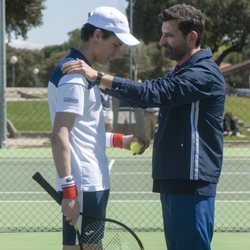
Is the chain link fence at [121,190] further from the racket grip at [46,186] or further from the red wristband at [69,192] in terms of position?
the red wristband at [69,192]

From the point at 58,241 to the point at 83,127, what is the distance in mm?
3085

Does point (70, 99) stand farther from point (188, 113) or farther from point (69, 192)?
point (188, 113)

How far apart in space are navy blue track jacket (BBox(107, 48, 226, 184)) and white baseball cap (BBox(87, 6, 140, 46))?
294mm

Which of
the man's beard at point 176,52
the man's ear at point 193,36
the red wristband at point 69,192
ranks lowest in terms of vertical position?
the red wristband at point 69,192

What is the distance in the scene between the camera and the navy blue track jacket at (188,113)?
3.76 meters

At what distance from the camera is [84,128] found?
13.1 ft

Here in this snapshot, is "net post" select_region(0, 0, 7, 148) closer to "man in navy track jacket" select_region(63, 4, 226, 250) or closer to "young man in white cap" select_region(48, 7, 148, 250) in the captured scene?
"young man in white cap" select_region(48, 7, 148, 250)

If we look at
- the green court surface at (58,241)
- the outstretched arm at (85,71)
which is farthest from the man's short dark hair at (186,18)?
the green court surface at (58,241)

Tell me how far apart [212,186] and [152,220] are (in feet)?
13.7

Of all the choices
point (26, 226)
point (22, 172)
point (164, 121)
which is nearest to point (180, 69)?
point (164, 121)

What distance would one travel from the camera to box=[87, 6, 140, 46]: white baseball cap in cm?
398

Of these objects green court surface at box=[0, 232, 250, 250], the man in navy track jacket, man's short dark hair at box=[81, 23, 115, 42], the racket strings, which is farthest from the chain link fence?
man's short dark hair at box=[81, 23, 115, 42]

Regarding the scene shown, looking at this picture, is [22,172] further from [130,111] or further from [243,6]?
[243,6]

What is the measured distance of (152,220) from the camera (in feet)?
26.3
